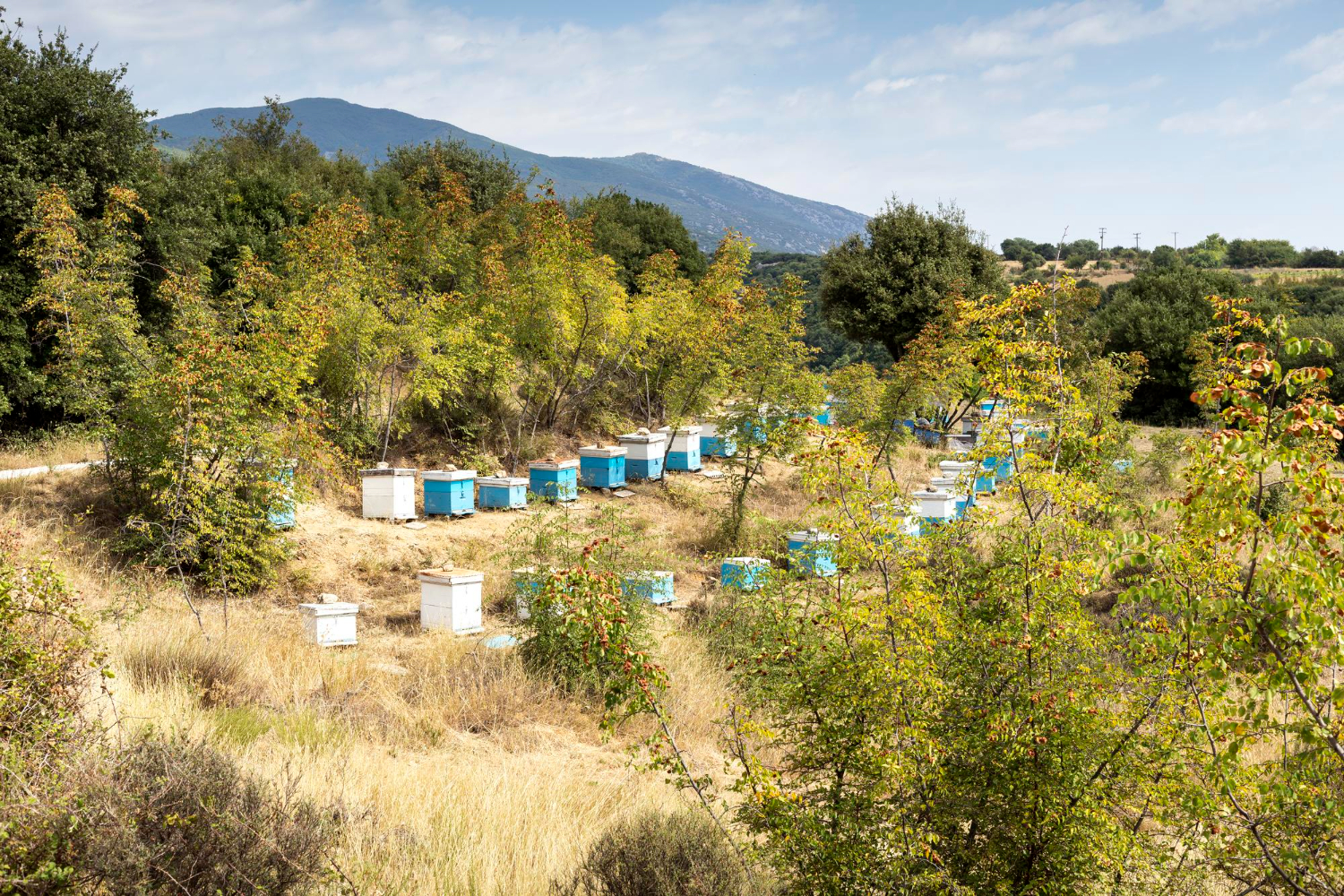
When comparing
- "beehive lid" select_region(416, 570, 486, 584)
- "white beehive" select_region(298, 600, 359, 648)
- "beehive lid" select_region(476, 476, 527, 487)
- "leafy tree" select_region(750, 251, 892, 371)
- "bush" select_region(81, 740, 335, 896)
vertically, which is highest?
"leafy tree" select_region(750, 251, 892, 371)

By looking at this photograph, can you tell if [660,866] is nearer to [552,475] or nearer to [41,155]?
[552,475]

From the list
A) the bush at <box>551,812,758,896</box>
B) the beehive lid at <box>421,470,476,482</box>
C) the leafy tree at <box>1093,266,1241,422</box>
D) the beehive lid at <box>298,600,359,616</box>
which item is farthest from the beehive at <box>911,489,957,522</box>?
the leafy tree at <box>1093,266,1241,422</box>

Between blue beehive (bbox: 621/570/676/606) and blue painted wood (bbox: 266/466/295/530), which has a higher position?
blue painted wood (bbox: 266/466/295/530)

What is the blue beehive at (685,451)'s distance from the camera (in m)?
19.1

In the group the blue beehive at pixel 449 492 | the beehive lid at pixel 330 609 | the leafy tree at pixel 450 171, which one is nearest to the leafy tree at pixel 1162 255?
the leafy tree at pixel 450 171

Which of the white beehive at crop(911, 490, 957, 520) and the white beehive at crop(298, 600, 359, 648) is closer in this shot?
the white beehive at crop(298, 600, 359, 648)

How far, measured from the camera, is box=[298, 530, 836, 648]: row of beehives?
29.4 ft

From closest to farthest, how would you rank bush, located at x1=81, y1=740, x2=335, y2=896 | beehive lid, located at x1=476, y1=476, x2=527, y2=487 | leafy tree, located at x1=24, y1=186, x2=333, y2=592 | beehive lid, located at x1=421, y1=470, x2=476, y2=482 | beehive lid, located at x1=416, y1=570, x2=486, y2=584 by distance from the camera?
bush, located at x1=81, y1=740, x2=335, y2=896 < leafy tree, located at x1=24, y1=186, x2=333, y2=592 < beehive lid, located at x1=416, y1=570, x2=486, y2=584 < beehive lid, located at x1=421, y1=470, x2=476, y2=482 < beehive lid, located at x1=476, y1=476, x2=527, y2=487

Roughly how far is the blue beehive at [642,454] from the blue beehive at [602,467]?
1.60 feet

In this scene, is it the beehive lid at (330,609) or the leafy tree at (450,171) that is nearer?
the beehive lid at (330,609)

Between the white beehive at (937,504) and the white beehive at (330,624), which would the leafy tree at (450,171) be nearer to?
the white beehive at (937,504)

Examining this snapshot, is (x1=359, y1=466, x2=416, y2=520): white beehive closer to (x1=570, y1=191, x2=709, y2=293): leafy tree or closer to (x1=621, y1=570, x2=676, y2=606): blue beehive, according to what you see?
(x1=621, y1=570, x2=676, y2=606): blue beehive

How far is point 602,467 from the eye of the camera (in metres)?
16.8

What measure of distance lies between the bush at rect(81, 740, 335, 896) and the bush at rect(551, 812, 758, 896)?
1179 millimetres
